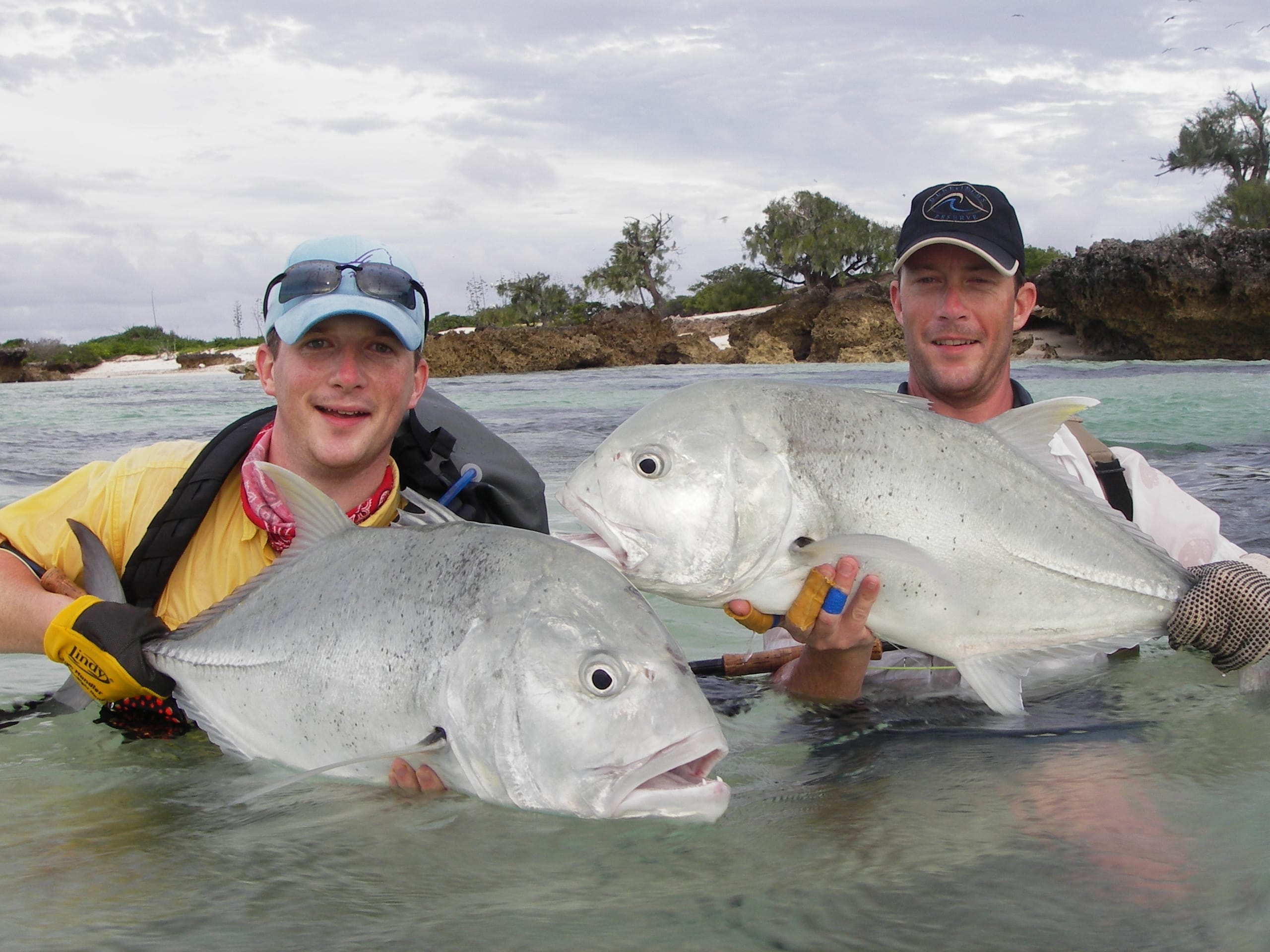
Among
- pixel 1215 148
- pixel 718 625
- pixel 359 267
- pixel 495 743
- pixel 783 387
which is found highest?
pixel 1215 148

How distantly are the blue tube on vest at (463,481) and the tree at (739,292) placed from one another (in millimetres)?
66636

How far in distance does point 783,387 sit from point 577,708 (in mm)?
1130

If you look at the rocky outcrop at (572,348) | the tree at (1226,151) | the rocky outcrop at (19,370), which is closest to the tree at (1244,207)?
the tree at (1226,151)

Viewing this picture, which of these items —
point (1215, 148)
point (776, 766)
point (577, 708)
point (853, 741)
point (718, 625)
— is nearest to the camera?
point (577, 708)

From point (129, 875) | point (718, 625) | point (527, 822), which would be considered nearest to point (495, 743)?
point (527, 822)

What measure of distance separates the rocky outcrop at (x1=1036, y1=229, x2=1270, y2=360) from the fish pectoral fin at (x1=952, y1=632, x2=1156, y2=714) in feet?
111

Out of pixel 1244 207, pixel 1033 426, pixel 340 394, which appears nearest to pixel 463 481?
pixel 340 394

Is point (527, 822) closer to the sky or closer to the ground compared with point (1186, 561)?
closer to the ground

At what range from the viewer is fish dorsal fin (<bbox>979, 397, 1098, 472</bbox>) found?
3.03 m

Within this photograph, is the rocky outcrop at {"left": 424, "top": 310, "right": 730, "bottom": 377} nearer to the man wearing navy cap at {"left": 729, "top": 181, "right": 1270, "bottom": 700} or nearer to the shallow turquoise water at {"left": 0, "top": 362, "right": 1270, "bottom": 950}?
the man wearing navy cap at {"left": 729, "top": 181, "right": 1270, "bottom": 700}

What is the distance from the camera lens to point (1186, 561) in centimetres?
388

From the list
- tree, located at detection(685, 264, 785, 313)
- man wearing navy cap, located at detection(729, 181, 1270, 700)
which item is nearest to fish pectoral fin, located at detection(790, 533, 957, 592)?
man wearing navy cap, located at detection(729, 181, 1270, 700)

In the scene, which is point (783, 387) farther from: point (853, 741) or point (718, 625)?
point (718, 625)

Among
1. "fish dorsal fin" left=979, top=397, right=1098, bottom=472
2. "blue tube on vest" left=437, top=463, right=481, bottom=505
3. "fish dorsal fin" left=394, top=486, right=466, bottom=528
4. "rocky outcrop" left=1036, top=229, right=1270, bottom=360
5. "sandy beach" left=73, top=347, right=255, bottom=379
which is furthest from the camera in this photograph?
"sandy beach" left=73, top=347, right=255, bottom=379
